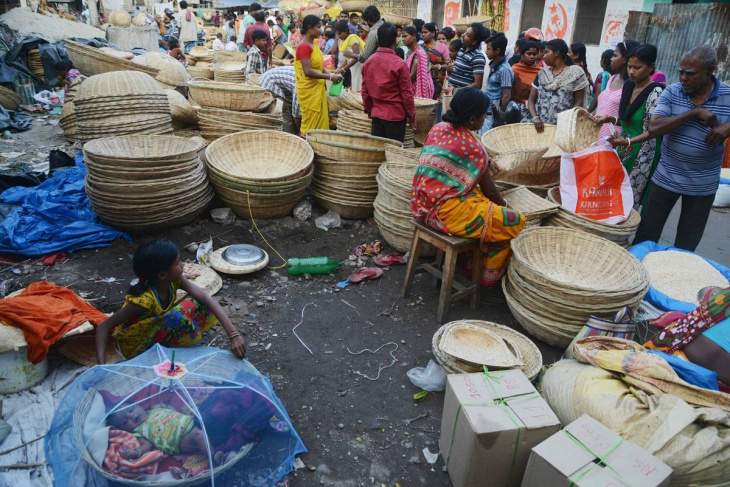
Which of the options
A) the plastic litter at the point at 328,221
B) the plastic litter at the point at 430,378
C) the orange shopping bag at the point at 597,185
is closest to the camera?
the plastic litter at the point at 430,378

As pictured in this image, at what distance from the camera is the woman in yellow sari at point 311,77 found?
524cm

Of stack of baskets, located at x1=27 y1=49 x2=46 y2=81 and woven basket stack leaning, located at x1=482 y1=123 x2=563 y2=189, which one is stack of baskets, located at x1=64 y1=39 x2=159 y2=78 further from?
woven basket stack leaning, located at x1=482 y1=123 x2=563 y2=189

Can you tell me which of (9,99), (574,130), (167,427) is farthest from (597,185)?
(9,99)

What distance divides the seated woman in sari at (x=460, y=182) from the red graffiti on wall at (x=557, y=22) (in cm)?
859

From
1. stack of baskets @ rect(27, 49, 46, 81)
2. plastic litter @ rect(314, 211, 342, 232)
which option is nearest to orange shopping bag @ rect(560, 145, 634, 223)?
plastic litter @ rect(314, 211, 342, 232)

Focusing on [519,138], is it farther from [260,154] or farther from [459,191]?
[260,154]

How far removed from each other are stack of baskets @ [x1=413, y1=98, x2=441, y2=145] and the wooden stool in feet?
8.01

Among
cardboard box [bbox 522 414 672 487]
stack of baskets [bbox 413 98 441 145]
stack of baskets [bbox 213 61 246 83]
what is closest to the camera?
cardboard box [bbox 522 414 672 487]

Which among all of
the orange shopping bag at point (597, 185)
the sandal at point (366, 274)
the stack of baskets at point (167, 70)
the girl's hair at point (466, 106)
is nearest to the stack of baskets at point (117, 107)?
the sandal at point (366, 274)

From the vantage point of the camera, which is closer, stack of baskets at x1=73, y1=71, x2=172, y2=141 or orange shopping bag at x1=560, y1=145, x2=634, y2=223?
orange shopping bag at x1=560, y1=145, x2=634, y2=223

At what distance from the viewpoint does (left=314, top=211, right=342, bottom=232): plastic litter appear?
464 cm

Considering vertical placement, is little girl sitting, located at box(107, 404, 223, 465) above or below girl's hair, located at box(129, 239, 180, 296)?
below

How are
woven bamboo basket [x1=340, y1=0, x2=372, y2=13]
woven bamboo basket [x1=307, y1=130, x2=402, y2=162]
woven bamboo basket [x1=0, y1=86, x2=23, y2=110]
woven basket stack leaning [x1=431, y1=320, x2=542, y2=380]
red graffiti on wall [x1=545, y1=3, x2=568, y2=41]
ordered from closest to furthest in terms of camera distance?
woven basket stack leaning [x1=431, y1=320, x2=542, y2=380] → woven bamboo basket [x1=307, y1=130, x2=402, y2=162] → woven bamboo basket [x1=0, y1=86, x2=23, y2=110] → red graffiti on wall [x1=545, y1=3, x2=568, y2=41] → woven bamboo basket [x1=340, y1=0, x2=372, y2=13]

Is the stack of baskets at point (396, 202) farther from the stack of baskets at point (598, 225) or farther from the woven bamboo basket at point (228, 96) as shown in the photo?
the woven bamboo basket at point (228, 96)
